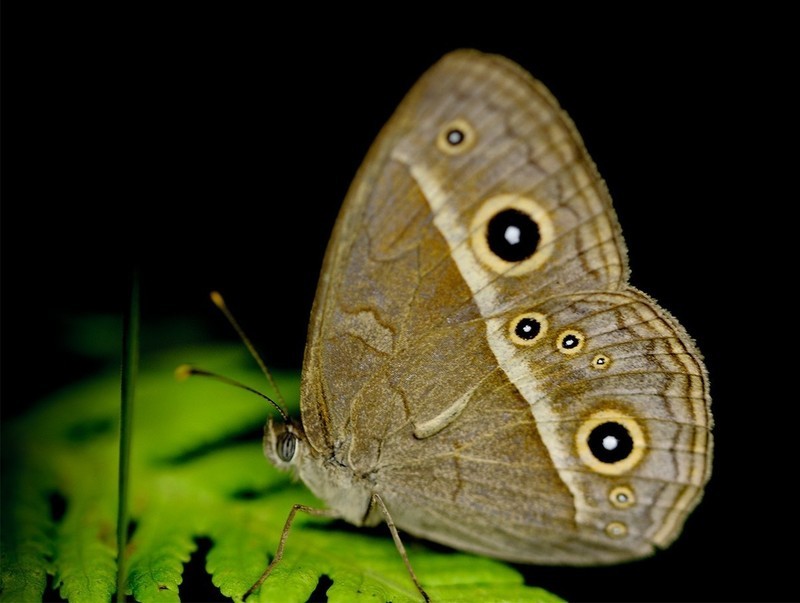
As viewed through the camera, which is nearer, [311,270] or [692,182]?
[692,182]

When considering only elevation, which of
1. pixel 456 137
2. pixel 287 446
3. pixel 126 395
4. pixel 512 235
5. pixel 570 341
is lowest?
pixel 287 446

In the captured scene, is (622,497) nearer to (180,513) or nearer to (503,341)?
(503,341)

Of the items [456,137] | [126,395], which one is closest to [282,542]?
[126,395]

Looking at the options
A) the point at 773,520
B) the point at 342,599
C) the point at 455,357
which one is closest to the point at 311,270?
the point at 455,357

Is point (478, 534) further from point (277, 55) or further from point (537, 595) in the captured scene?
point (277, 55)

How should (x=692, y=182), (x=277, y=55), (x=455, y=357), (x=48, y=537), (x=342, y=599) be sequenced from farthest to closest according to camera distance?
(x=277, y=55), (x=692, y=182), (x=48, y=537), (x=455, y=357), (x=342, y=599)

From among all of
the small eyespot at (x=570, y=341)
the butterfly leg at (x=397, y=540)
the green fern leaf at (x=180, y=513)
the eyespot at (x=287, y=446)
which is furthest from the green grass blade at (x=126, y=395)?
the small eyespot at (x=570, y=341)
